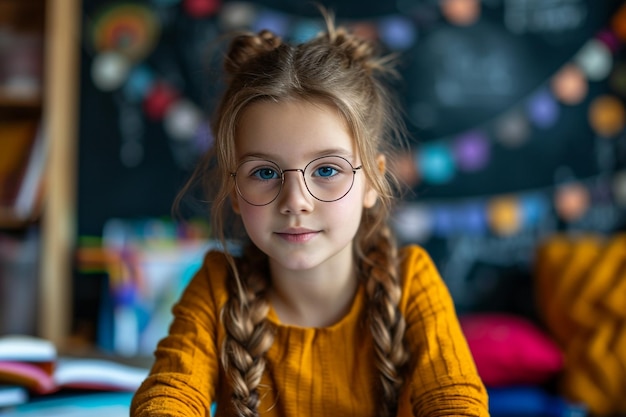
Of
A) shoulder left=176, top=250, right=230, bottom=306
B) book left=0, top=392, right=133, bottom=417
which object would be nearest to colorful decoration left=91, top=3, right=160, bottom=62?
book left=0, top=392, right=133, bottom=417

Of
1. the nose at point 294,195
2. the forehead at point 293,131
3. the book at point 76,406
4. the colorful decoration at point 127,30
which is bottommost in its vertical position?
the book at point 76,406

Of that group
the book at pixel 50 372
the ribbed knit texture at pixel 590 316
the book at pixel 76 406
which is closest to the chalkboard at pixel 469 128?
the ribbed knit texture at pixel 590 316

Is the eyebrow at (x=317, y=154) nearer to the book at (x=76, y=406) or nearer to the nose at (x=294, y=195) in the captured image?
the nose at (x=294, y=195)

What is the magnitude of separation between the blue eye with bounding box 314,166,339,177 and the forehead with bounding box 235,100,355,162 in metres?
0.02

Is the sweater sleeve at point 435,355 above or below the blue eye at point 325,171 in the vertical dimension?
below

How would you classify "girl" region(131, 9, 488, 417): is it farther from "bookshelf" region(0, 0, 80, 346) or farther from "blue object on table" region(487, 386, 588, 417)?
"bookshelf" region(0, 0, 80, 346)

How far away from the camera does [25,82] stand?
261cm

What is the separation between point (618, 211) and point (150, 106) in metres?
1.96

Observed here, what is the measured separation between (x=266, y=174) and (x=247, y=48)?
25 cm

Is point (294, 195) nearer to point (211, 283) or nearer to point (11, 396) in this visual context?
point (211, 283)

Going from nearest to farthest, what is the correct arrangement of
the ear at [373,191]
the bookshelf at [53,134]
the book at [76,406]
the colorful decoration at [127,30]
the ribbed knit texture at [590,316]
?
1. the ear at [373,191]
2. the book at [76,406]
3. the ribbed knit texture at [590,316]
4. the bookshelf at [53,134]
5. the colorful decoration at [127,30]

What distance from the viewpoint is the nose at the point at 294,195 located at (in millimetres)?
989

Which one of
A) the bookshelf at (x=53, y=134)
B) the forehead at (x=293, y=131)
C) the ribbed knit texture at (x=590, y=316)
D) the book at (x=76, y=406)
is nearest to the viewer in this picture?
the forehead at (x=293, y=131)

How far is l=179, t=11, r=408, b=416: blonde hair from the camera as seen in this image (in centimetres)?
103
